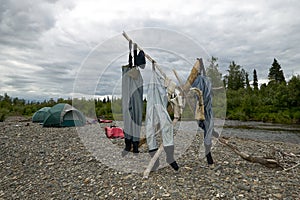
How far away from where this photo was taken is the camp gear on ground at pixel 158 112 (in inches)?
202

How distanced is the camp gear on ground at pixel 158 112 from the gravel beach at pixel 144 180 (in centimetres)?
95

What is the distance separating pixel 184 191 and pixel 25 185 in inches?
143

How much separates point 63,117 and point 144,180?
1074 cm

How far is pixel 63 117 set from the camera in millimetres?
14789

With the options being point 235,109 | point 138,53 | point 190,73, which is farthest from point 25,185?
point 235,109

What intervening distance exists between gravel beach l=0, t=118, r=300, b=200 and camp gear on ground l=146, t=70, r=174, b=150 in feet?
3.10

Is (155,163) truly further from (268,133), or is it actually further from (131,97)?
(268,133)

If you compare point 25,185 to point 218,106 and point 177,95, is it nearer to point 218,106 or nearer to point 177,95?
point 177,95

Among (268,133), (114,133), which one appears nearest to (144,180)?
(114,133)

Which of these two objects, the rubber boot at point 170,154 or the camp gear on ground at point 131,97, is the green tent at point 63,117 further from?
the rubber boot at point 170,154

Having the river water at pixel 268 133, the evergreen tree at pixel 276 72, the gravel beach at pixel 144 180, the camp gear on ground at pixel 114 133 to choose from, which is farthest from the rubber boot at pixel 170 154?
the evergreen tree at pixel 276 72

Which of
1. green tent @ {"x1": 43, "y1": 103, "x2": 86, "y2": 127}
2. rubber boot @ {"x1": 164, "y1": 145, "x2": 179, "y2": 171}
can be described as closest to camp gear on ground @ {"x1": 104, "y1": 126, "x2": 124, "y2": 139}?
green tent @ {"x1": 43, "y1": 103, "x2": 86, "y2": 127}

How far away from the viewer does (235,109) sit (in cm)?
3186

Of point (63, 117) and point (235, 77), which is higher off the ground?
point (235, 77)
